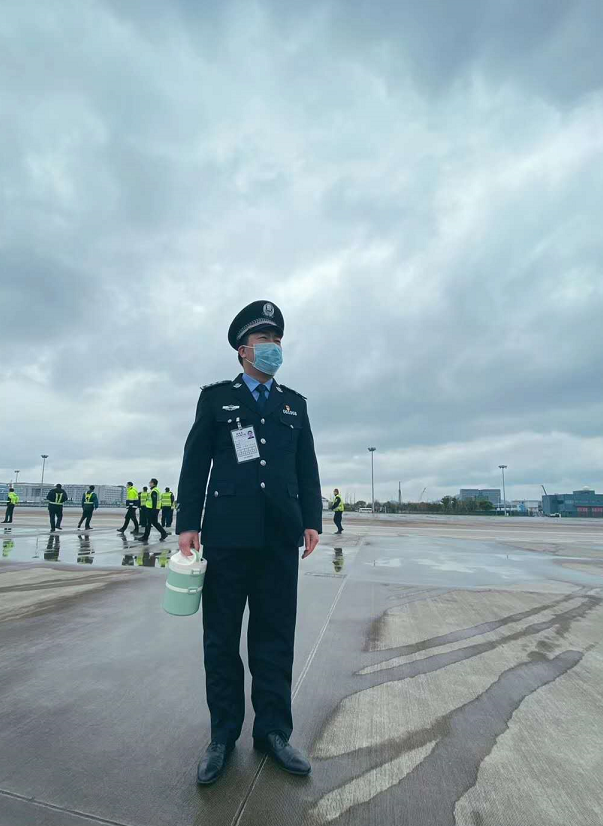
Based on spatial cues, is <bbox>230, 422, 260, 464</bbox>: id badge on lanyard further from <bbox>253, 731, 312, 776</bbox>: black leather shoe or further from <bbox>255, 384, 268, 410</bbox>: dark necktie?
<bbox>253, 731, 312, 776</bbox>: black leather shoe

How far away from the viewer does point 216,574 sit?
2.18 m

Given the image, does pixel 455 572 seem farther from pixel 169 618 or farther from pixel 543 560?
pixel 169 618

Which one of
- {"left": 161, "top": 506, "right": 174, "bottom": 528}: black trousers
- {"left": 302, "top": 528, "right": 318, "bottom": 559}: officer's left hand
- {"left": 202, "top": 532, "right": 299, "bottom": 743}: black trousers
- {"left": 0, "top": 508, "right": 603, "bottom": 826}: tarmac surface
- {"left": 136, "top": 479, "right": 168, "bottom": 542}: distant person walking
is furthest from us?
{"left": 161, "top": 506, "right": 174, "bottom": 528}: black trousers

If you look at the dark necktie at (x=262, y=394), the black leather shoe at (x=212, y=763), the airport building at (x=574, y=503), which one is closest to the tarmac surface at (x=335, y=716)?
the black leather shoe at (x=212, y=763)

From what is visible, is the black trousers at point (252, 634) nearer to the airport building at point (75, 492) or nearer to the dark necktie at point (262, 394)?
Answer: the dark necktie at point (262, 394)

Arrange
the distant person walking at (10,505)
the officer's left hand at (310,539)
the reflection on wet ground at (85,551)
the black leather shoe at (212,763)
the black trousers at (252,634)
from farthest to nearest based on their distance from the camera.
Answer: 1. the distant person walking at (10,505)
2. the reflection on wet ground at (85,551)
3. the officer's left hand at (310,539)
4. the black trousers at (252,634)
5. the black leather shoe at (212,763)

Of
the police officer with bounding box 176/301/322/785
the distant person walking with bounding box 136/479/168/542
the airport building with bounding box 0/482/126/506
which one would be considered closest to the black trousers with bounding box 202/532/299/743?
the police officer with bounding box 176/301/322/785

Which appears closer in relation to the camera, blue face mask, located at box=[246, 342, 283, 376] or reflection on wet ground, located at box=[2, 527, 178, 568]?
blue face mask, located at box=[246, 342, 283, 376]

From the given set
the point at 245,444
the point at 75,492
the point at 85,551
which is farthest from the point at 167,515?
the point at 75,492

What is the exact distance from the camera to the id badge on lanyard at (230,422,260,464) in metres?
2.28

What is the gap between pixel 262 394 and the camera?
2.51m

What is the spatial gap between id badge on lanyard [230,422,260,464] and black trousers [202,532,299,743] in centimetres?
43

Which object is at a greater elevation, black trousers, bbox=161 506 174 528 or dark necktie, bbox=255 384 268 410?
dark necktie, bbox=255 384 268 410

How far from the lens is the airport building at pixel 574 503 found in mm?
99838
